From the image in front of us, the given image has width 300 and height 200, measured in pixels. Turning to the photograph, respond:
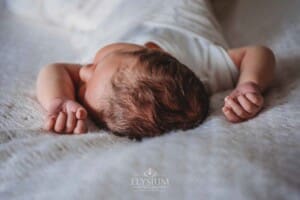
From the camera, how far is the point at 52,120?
0.60m

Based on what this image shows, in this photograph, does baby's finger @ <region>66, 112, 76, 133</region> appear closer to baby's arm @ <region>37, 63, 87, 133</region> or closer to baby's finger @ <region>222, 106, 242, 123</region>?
baby's arm @ <region>37, 63, 87, 133</region>

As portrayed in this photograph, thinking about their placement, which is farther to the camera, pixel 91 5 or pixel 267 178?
pixel 91 5

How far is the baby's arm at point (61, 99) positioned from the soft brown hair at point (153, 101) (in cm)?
5

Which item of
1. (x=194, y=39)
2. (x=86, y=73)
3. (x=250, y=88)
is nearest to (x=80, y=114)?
(x=86, y=73)

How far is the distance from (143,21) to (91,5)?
0.77ft

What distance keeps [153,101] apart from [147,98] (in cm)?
1

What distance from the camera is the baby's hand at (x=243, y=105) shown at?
1.86 ft

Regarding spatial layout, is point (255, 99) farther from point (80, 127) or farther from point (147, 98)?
point (80, 127)

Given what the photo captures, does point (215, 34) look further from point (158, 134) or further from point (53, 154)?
point (53, 154)

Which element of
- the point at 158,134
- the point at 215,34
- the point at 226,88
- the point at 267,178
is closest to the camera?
the point at 267,178

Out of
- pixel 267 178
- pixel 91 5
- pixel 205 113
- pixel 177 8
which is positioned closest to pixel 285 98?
pixel 205 113

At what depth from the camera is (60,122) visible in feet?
1.95

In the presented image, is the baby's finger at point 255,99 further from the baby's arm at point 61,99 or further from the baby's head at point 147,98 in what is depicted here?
the baby's arm at point 61,99

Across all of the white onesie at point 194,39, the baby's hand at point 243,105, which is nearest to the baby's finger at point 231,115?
the baby's hand at point 243,105
